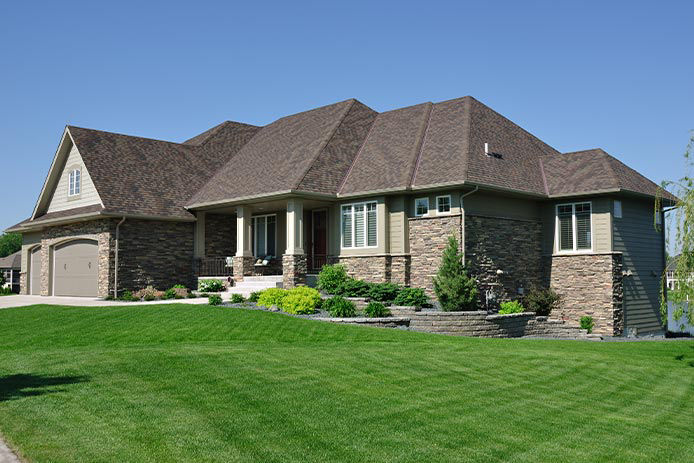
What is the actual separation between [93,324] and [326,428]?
11233 mm

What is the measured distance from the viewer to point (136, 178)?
27.5 metres

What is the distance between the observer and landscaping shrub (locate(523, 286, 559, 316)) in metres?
22.6

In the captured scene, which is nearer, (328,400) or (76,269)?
(328,400)

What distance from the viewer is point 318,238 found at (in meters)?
25.9

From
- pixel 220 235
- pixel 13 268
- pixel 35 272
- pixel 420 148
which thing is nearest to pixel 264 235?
pixel 220 235

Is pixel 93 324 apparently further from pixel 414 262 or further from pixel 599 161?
pixel 599 161

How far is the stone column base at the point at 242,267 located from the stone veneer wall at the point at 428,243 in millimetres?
6720

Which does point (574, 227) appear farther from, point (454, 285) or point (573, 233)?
point (454, 285)

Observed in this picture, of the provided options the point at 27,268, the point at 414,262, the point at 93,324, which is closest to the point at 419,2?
the point at 414,262

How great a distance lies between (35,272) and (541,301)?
24.2 meters

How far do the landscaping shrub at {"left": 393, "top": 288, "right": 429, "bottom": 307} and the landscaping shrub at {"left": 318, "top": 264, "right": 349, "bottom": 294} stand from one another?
2231 mm

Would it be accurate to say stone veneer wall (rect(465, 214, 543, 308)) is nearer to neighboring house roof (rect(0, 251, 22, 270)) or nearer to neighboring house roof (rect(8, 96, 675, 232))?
neighboring house roof (rect(8, 96, 675, 232))

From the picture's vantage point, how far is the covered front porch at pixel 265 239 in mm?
22781

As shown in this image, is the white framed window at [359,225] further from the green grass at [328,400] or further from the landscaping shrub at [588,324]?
the green grass at [328,400]
